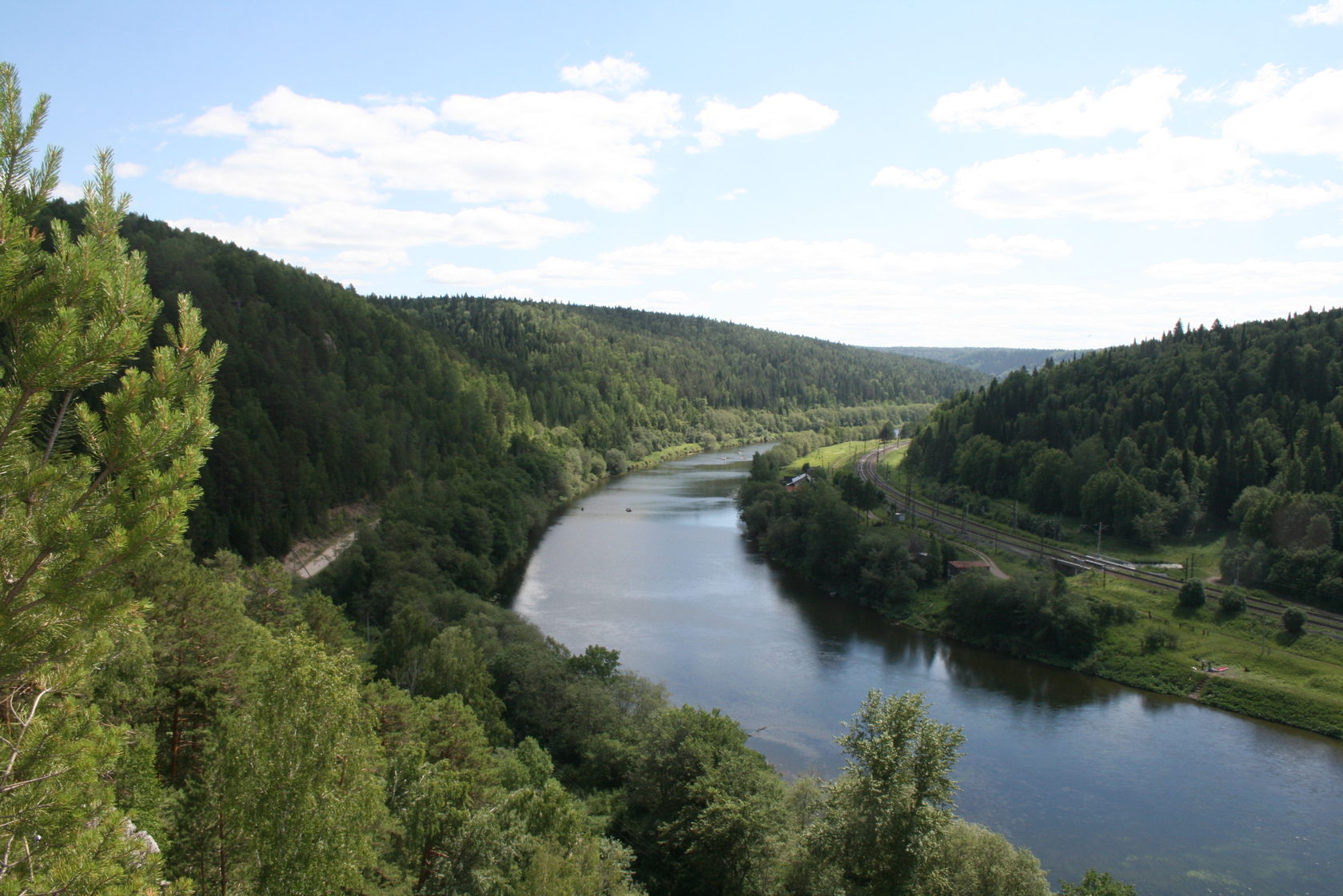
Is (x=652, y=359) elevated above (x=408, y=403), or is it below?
above

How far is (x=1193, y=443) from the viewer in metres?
59.8

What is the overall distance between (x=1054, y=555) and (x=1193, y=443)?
19.2m

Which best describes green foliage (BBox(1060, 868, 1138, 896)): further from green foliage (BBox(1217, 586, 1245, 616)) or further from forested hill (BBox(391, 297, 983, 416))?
forested hill (BBox(391, 297, 983, 416))

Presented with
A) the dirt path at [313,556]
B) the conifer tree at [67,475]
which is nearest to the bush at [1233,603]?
the dirt path at [313,556]

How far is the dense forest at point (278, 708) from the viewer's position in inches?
177

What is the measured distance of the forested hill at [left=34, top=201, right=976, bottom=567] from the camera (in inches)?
1794

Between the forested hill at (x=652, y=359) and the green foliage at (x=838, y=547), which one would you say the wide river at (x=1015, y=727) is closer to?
the green foliage at (x=838, y=547)

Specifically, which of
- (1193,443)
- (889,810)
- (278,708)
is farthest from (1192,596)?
(278,708)

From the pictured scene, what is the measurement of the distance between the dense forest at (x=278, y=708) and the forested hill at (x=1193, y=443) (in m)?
35.8

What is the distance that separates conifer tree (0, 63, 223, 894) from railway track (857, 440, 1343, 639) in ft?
142

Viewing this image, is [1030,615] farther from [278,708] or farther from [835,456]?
A: [835,456]

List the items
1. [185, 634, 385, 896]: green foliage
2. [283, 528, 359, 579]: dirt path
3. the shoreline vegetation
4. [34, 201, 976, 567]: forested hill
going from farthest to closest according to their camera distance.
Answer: [34, 201, 976, 567]: forested hill < [283, 528, 359, 579]: dirt path < the shoreline vegetation < [185, 634, 385, 896]: green foliage

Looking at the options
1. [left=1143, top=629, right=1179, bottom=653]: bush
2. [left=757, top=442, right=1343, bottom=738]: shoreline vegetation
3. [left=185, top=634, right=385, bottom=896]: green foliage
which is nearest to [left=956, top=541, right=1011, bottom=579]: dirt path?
[left=757, top=442, right=1343, bottom=738]: shoreline vegetation

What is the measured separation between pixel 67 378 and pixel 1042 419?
7709 cm
